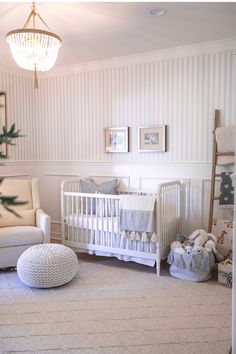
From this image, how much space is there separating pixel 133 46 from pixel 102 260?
8.33ft

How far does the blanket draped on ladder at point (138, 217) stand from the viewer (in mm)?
3074

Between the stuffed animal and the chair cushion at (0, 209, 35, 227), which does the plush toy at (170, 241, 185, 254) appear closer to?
the stuffed animal

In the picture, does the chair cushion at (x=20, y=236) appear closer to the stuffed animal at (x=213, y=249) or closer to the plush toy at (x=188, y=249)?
the plush toy at (x=188, y=249)

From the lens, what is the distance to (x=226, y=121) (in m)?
3.37

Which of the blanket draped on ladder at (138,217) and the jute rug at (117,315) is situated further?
the blanket draped on ladder at (138,217)

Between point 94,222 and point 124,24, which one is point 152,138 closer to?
point 94,222

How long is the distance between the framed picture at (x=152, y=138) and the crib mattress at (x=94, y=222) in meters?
1.02

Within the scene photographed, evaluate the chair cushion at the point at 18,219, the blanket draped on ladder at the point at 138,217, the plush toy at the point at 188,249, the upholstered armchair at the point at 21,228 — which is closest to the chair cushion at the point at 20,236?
the upholstered armchair at the point at 21,228

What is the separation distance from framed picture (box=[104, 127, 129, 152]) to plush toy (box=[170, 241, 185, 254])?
4.48 ft

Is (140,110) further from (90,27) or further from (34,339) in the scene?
(34,339)

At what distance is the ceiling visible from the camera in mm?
2531

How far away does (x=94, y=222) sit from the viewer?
3441 millimetres

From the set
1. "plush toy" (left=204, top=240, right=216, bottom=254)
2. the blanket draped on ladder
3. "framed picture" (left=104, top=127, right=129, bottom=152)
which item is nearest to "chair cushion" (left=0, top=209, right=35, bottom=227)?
the blanket draped on ladder

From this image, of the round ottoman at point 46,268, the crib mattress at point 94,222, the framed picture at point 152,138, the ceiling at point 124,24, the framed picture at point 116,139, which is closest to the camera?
the ceiling at point 124,24
